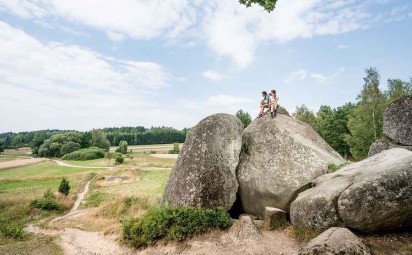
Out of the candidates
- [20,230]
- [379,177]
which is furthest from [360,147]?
[20,230]

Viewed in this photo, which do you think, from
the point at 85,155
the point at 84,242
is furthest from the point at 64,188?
the point at 85,155

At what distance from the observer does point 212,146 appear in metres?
19.3

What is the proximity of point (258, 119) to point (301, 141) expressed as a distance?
12.6 ft

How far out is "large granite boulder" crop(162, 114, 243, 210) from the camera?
18.2 meters

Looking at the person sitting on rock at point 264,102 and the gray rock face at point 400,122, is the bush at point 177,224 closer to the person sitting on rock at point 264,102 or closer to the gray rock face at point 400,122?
the person sitting on rock at point 264,102

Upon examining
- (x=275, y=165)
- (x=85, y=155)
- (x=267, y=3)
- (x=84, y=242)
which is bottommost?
(x=84, y=242)

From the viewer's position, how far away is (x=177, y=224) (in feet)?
55.2

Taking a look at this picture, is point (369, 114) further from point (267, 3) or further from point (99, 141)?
point (99, 141)

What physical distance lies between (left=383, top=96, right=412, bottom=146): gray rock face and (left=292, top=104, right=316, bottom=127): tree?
55.8 meters

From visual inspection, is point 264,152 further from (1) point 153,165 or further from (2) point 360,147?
(1) point 153,165

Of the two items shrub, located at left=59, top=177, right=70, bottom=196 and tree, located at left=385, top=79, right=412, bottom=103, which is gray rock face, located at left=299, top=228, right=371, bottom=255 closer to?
shrub, located at left=59, top=177, right=70, bottom=196

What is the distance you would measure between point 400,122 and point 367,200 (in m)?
9.90

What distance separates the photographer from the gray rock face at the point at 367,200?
1224cm

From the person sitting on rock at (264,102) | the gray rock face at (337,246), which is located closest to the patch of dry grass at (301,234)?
the gray rock face at (337,246)
